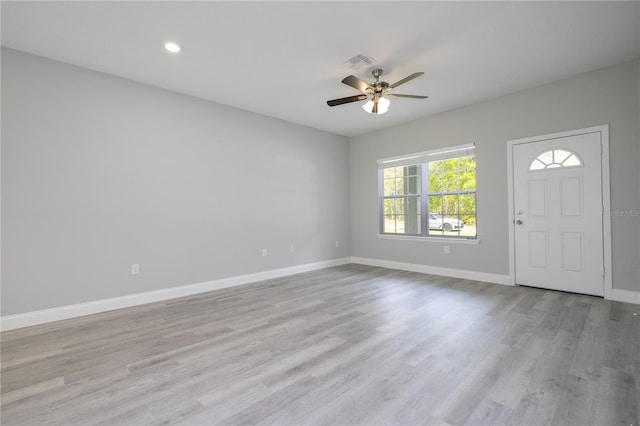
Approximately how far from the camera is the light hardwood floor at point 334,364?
5.29ft

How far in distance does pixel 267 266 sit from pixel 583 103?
196 inches

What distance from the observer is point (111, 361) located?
2.21 meters

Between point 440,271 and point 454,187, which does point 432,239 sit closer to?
point 440,271

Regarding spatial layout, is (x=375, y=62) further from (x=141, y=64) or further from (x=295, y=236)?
(x=295, y=236)

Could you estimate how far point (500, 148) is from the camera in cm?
437

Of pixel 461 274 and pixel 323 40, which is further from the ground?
pixel 323 40

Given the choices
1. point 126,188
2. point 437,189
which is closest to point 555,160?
point 437,189

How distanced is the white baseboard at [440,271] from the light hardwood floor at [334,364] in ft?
2.79

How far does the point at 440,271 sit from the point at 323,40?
158 inches

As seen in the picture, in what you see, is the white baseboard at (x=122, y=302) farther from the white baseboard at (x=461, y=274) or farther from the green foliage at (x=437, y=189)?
the green foliage at (x=437, y=189)

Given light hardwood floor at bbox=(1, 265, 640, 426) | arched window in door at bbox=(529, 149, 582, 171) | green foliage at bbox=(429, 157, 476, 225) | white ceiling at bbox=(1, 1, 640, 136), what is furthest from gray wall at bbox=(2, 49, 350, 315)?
arched window in door at bbox=(529, 149, 582, 171)

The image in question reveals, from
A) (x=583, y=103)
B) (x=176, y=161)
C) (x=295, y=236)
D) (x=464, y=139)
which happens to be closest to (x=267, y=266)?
(x=295, y=236)

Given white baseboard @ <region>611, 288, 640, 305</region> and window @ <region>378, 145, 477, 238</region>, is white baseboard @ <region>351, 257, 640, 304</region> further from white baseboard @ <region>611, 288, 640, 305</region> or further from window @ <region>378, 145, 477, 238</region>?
window @ <region>378, 145, 477, 238</region>

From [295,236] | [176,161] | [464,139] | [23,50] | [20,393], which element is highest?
[23,50]
